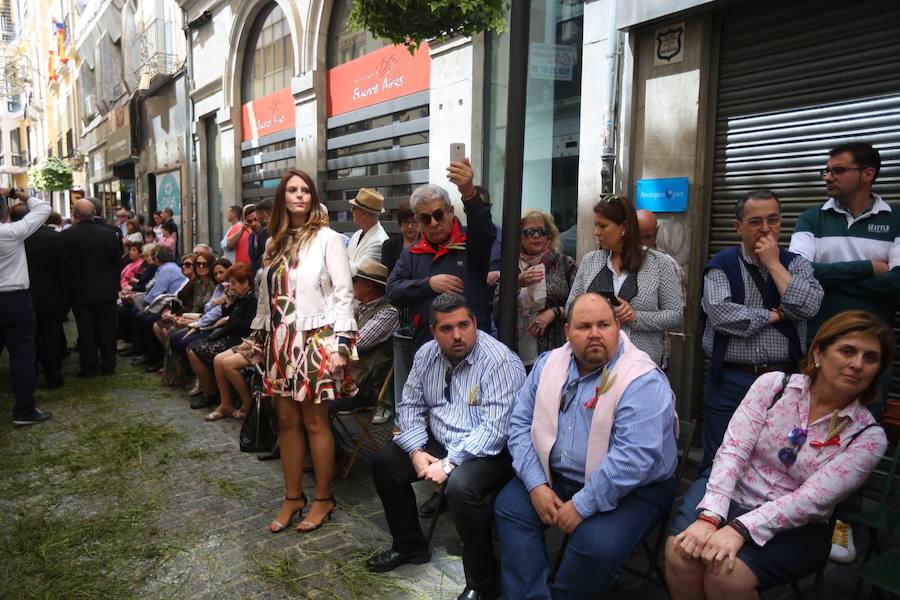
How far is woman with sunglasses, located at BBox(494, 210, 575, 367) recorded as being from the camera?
4309mm

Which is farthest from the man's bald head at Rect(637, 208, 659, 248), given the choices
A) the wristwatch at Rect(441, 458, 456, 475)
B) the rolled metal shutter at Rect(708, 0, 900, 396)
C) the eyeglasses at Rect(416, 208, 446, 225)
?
the wristwatch at Rect(441, 458, 456, 475)

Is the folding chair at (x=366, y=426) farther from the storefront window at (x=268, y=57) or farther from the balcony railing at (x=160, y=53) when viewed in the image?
the balcony railing at (x=160, y=53)

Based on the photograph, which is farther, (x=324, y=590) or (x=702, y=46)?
(x=702, y=46)

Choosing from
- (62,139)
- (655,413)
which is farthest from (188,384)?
(62,139)

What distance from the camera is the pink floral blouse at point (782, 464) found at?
7.84 feet

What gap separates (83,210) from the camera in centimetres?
780

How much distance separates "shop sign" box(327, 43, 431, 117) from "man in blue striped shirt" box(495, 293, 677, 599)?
6166 millimetres

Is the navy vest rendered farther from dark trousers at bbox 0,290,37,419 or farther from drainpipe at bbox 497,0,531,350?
dark trousers at bbox 0,290,37,419

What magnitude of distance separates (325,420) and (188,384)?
4187 mm

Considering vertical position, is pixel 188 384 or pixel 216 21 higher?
pixel 216 21

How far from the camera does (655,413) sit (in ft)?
8.93

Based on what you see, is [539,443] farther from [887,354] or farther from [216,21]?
[216,21]

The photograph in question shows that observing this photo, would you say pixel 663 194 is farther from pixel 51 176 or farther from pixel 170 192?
pixel 51 176

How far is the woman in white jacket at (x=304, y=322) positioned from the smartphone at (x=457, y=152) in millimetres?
959
